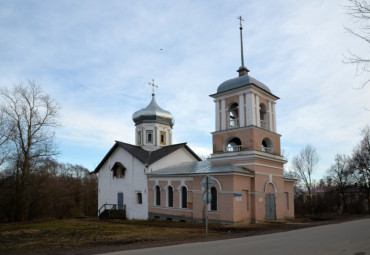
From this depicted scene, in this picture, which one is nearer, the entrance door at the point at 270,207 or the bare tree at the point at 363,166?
the entrance door at the point at 270,207

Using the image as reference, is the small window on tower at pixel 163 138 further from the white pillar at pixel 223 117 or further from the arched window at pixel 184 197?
the white pillar at pixel 223 117

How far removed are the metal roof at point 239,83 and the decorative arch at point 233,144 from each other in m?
3.64

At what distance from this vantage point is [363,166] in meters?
38.7

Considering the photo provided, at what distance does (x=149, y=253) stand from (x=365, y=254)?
5.72 meters

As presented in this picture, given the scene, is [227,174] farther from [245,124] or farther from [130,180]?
[130,180]

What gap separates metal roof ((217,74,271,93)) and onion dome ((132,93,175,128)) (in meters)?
11.4

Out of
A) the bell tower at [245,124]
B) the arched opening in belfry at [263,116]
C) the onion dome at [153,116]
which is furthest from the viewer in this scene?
the onion dome at [153,116]

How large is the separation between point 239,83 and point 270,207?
8877 millimetres

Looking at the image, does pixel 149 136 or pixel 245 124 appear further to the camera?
pixel 149 136

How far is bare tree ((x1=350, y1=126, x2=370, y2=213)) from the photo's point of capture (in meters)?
38.5

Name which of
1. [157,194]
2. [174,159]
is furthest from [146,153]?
[157,194]

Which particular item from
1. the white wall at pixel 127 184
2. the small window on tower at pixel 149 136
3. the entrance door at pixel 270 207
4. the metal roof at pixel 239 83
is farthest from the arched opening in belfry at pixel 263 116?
the small window on tower at pixel 149 136

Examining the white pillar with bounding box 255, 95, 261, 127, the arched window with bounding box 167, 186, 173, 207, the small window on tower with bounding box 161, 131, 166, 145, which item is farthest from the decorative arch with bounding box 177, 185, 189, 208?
the small window on tower with bounding box 161, 131, 166, 145

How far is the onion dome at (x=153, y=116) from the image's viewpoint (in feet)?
111
